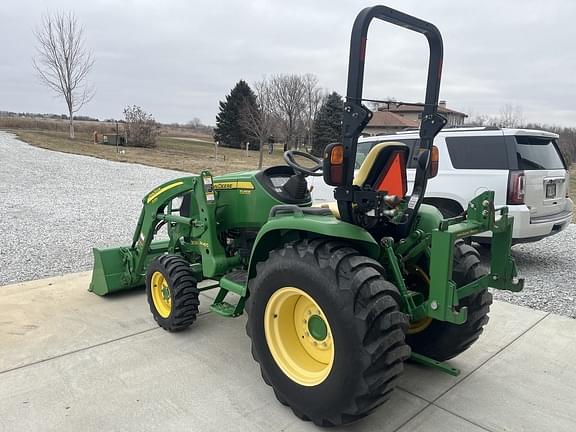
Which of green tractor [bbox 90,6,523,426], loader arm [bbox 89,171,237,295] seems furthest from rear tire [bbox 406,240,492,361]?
loader arm [bbox 89,171,237,295]

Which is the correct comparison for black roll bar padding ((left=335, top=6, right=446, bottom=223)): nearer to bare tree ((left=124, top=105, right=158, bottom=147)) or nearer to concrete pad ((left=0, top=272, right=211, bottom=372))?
concrete pad ((left=0, top=272, right=211, bottom=372))

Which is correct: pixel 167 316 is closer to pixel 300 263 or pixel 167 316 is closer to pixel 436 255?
pixel 300 263

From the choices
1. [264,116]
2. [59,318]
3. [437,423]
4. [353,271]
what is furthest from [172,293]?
[264,116]

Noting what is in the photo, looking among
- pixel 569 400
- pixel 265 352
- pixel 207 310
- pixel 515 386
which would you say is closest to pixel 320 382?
pixel 265 352

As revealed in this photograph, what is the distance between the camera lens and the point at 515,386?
3.24 metres

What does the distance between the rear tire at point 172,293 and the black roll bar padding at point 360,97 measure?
5.83 feet

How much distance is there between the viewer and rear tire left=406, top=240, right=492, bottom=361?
311cm

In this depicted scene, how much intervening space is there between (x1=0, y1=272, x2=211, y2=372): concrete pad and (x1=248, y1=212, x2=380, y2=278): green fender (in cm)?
161

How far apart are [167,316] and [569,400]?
3090 millimetres

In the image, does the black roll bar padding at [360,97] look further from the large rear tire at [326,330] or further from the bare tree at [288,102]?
the bare tree at [288,102]

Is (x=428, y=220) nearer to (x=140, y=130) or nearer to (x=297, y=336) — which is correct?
Answer: (x=297, y=336)

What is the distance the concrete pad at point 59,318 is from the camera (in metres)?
3.68

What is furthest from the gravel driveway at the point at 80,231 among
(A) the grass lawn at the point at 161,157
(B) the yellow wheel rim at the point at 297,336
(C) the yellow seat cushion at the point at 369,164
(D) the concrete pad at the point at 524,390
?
(A) the grass lawn at the point at 161,157

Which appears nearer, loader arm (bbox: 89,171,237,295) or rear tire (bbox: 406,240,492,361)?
rear tire (bbox: 406,240,492,361)
